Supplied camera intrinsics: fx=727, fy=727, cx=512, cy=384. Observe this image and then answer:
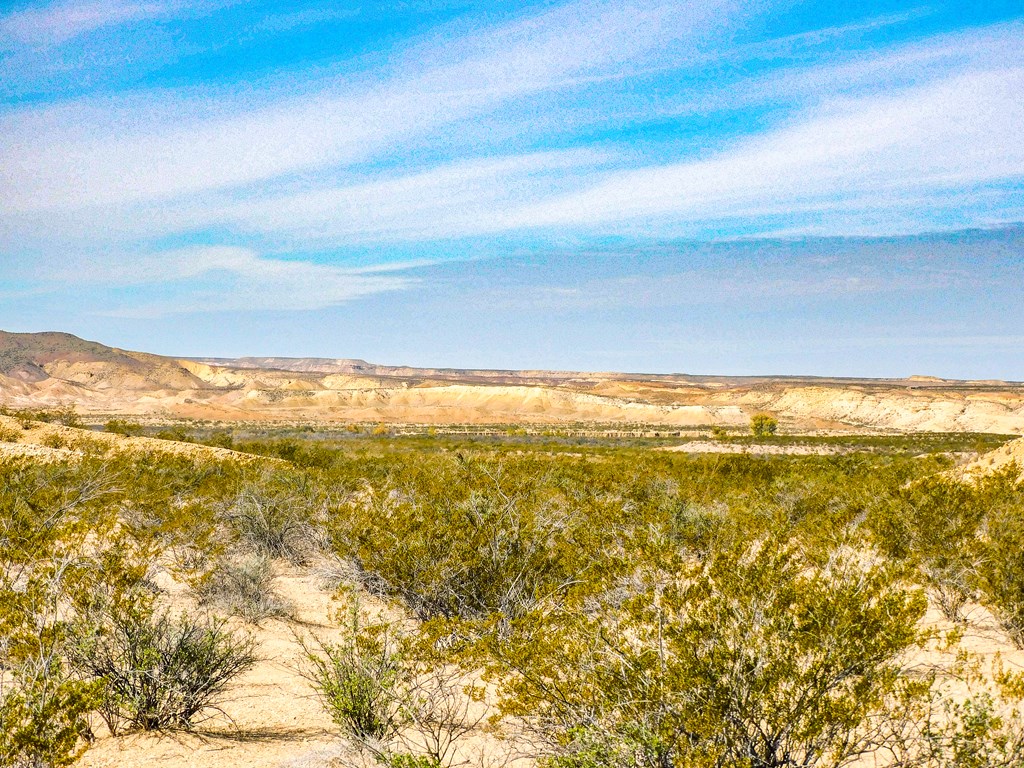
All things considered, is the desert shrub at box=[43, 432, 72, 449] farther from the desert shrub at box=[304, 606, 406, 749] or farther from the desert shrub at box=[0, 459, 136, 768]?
the desert shrub at box=[304, 606, 406, 749]

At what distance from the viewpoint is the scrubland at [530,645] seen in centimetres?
504

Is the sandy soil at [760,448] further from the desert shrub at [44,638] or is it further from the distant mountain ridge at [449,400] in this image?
the desert shrub at [44,638]

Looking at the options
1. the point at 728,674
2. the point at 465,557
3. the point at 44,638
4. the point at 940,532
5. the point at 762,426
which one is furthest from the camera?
the point at 762,426

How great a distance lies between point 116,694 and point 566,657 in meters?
4.35

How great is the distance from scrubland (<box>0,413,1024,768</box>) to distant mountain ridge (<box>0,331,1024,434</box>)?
288 feet

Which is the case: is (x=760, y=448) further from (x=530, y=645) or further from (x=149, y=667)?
(x=149, y=667)

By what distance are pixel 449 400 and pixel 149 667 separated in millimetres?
140821

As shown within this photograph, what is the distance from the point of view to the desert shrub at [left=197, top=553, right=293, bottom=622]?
11383mm

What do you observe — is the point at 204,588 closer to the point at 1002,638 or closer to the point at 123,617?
the point at 123,617

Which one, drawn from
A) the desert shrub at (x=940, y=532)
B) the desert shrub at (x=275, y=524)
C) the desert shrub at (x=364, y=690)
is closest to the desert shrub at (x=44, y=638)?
the desert shrub at (x=364, y=690)

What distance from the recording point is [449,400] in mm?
147500

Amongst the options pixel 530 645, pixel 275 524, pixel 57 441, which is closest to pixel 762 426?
pixel 57 441

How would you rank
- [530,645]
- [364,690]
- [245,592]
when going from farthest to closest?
1. [245,592]
2. [364,690]
3. [530,645]

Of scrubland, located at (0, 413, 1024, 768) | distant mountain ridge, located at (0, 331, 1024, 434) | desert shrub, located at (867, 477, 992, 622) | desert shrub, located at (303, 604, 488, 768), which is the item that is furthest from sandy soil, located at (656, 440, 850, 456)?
desert shrub, located at (303, 604, 488, 768)
